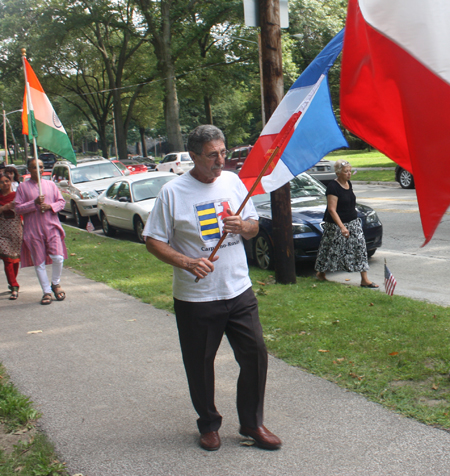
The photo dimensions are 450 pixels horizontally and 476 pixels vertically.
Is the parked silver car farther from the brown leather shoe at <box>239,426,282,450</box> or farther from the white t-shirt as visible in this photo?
the brown leather shoe at <box>239,426,282,450</box>

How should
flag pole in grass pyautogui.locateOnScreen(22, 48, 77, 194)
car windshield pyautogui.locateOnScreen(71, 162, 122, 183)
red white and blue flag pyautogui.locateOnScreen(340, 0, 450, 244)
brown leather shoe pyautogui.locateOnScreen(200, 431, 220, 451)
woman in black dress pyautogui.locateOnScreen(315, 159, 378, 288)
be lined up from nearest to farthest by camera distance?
red white and blue flag pyautogui.locateOnScreen(340, 0, 450, 244) → brown leather shoe pyautogui.locateOnScreen(200, 431, 220, 451) → woman in black dress pyautogui.locateOnScreen(315, 159, 378, 288) → flag pole in grass pyautogui.locateOnScreen(22, 48, 77, 194) → car windshield pyautogui.locateOnScreen(71, 162, 122, 183)

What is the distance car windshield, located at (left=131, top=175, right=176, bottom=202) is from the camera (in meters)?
13.7

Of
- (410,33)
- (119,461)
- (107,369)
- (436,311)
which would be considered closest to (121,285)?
(107,369)

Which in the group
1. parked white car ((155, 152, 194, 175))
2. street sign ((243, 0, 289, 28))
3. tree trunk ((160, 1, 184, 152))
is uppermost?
tree trunk ((160, 1, 184, 152))

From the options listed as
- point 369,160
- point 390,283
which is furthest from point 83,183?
point 369,160

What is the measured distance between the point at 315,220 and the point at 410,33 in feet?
21.4

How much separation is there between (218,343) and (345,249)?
14.7 feet

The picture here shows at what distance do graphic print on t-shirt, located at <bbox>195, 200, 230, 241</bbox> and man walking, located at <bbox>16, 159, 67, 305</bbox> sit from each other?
14.4 ft

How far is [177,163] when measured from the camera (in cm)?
3191

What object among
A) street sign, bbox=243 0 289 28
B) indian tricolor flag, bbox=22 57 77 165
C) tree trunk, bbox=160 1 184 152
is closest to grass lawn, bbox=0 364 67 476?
indian tricolor flag, bbox=22 57 77 165

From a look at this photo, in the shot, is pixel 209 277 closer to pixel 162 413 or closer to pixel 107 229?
pixel 162 413

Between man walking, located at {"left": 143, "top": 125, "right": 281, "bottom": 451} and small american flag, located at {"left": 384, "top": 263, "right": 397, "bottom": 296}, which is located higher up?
man walking, located at {"left": 143, "top": 125, "right": 281, "bottom": 451}

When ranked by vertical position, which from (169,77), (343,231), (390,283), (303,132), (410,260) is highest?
(169,77)

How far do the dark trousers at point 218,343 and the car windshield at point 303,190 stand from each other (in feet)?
22.3
